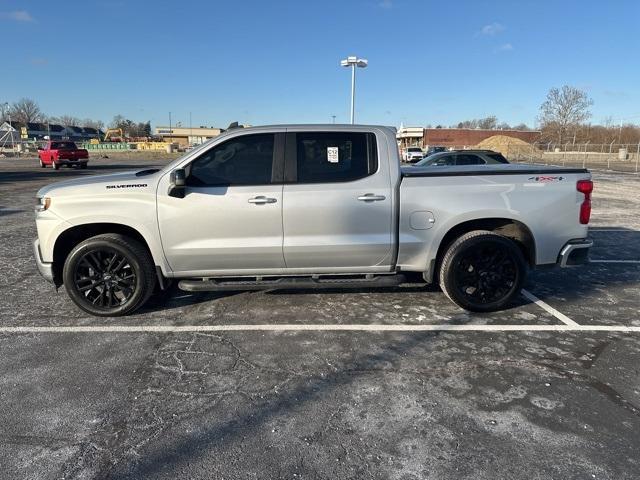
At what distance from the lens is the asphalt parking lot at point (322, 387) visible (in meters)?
2.64

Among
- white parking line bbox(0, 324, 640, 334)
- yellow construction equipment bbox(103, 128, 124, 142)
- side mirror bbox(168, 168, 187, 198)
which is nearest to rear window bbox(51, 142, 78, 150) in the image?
white parking line bbox(0, 324, 640, 334)

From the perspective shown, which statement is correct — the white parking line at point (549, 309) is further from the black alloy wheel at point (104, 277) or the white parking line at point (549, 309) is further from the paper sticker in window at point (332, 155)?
the black alloy wheel at point (104, 277)

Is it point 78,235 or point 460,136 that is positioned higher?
point 460,136

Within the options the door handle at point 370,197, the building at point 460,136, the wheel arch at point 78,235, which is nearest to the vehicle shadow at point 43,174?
the wheel arch at point 78,235

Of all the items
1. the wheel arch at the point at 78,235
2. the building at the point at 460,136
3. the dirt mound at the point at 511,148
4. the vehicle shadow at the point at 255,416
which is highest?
the building at the point at 460,136

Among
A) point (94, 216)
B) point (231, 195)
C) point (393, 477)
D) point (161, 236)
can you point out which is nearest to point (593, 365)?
point (393, 477)

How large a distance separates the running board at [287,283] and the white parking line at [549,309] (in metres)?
1.69

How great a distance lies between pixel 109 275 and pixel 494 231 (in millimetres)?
4161

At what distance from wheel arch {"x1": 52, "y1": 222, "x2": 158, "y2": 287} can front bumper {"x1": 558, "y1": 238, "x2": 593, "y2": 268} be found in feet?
14.2

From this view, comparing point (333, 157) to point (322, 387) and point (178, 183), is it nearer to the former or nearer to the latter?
point (178, 183)

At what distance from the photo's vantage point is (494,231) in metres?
4.98

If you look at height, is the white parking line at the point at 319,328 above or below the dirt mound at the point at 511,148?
below

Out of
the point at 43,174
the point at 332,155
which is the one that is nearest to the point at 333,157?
the point at 332,155

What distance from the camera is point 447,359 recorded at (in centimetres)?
388
